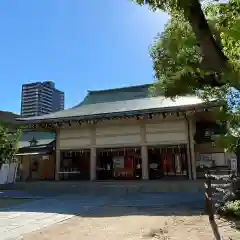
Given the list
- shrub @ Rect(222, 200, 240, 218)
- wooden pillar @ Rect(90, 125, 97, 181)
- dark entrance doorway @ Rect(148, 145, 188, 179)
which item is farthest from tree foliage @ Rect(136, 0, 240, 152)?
dark entrance doorway @ Rect(148, 145, 188, 179)

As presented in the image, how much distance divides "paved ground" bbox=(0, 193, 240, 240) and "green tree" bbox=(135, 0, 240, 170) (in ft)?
6.76

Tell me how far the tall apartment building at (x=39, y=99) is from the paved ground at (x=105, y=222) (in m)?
47.8

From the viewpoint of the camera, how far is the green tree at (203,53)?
400 cm

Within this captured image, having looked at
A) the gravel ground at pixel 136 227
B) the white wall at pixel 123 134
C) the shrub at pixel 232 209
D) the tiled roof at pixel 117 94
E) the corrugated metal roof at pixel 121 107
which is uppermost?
the tiled roof at pixel 117 94

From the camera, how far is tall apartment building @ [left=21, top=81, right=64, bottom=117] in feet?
189

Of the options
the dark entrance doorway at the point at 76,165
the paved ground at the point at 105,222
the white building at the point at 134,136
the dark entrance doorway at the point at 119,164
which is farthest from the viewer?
the dark entrance doorway at the point at 76,165

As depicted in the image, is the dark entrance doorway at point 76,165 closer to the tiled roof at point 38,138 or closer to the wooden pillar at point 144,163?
the tiled roof at point 38,138

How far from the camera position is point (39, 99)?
57375 millimetres

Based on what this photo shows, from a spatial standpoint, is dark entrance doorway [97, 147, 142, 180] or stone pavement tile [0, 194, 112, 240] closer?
stone pavement tile [0, 194, 112, 240]

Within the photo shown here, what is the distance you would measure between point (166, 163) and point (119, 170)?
10.1 ft

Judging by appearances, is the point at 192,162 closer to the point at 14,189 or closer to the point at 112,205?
the point at 112,205

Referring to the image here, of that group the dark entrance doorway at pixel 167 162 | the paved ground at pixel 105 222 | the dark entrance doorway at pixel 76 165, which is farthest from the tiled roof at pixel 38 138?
the paved ground at pixel 105 222

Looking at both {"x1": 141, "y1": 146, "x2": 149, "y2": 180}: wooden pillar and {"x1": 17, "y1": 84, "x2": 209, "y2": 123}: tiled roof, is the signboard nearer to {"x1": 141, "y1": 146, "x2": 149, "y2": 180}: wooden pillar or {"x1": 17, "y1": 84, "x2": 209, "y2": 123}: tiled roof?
{"x1": 141, "y1": 146, "x2": 149, "y2": 180}: wooden pillar

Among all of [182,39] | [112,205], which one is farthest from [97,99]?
[182,39]
